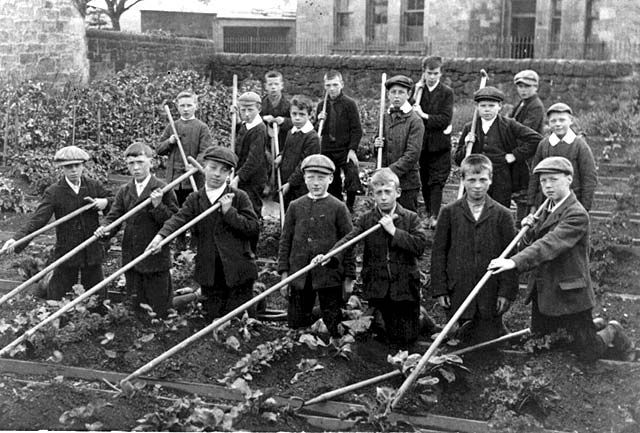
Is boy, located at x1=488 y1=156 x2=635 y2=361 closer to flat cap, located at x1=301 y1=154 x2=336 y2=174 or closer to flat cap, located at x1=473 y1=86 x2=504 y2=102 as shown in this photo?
flat cap, located at x1=301 y1=154 x2=336 y2=174

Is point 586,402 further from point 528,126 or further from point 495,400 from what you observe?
point 528,126

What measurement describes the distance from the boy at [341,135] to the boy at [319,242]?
2.33 m

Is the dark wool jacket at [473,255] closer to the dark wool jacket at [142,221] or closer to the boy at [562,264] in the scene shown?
the boy at [562,264]

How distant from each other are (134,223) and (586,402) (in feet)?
12.7

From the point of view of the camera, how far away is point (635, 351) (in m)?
7.35

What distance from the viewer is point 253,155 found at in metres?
9.25

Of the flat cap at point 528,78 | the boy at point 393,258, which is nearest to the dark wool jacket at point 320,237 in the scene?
the boy at point 393,258

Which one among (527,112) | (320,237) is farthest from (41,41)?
(320,237)

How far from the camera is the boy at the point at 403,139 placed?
29.9ft

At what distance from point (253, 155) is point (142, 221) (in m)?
1.68

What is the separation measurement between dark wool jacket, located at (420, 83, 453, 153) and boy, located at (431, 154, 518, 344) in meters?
2.85

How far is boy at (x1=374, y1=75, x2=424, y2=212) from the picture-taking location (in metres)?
9.12

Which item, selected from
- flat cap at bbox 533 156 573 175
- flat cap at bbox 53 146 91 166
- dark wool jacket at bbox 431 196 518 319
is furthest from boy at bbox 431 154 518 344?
flat cap at bbox 53 146 91 166

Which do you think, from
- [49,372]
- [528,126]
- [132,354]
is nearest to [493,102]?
[528,126]
